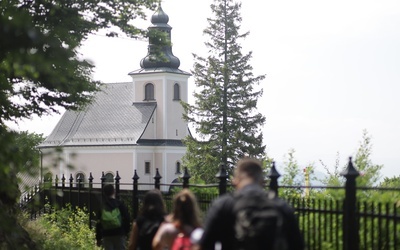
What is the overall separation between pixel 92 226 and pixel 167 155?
3101 inches

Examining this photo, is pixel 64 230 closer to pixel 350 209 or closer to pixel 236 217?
pixel 350 209

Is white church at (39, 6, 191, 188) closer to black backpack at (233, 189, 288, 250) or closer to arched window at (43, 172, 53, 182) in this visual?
black backpack at (233, 189, 288, 250)

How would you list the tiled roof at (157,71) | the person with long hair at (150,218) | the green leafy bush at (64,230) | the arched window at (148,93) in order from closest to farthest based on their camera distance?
the person with long hair at (150,218), the green leafy bush at (64,230), the tiled roof at (157,71), the arched window at (148,93)

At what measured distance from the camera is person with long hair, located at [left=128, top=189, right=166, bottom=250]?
8.87 meters

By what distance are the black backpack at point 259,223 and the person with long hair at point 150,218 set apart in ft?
10.7

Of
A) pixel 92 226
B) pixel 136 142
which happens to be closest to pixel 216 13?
pixel 136 142

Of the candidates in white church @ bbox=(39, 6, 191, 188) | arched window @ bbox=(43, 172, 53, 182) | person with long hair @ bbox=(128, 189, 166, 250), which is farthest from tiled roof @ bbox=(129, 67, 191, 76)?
arched window @ bbox=(43, 172, 53, 182)

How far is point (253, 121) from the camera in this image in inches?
2805

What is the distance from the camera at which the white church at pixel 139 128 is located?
323 ft

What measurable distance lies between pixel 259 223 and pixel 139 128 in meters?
94.1

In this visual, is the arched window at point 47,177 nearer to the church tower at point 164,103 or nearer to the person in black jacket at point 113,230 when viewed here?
the person in black jacket at point 113,230

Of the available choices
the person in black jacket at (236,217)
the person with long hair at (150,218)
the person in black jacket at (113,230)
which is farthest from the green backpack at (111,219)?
the person in black jacket at (236,217)

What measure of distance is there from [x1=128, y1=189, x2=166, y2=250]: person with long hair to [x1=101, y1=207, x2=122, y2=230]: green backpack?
3098 mm

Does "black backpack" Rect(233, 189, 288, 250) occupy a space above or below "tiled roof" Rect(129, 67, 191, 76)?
below
